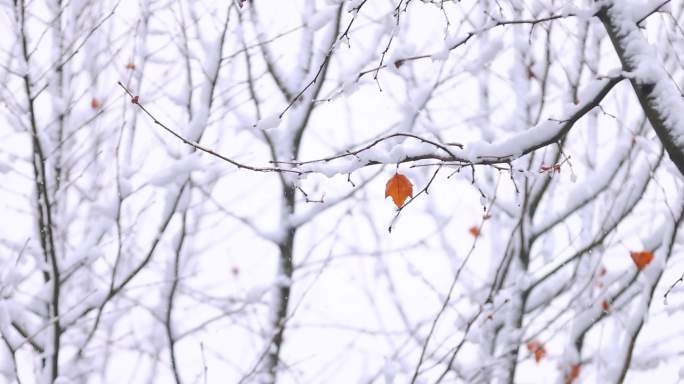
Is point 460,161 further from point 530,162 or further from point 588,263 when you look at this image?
point 588,263

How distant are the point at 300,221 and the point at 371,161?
2.77 metres

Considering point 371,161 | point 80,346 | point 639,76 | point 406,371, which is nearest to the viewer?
point 639,76

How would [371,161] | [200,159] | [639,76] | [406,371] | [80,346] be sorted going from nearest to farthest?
[639,76], [371,161], [200,159], [80,346], [406,371]

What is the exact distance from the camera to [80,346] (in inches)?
149

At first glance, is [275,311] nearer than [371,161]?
No

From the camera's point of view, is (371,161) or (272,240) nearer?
(371,161)

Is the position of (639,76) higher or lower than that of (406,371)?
lower

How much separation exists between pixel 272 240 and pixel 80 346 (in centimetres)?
146

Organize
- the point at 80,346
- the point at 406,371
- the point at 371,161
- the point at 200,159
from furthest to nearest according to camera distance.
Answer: the point at 406,371 < the point at 80,346 < the point at 200,159 < the point at 371,161

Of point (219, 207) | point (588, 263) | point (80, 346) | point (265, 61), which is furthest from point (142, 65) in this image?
point (588, 263)

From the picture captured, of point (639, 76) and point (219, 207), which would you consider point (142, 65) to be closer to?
point (219, 207)

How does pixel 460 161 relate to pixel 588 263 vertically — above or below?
below

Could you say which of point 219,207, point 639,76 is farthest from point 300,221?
point 639,76

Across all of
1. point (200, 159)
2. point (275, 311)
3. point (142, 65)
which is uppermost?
point (142, 65)
